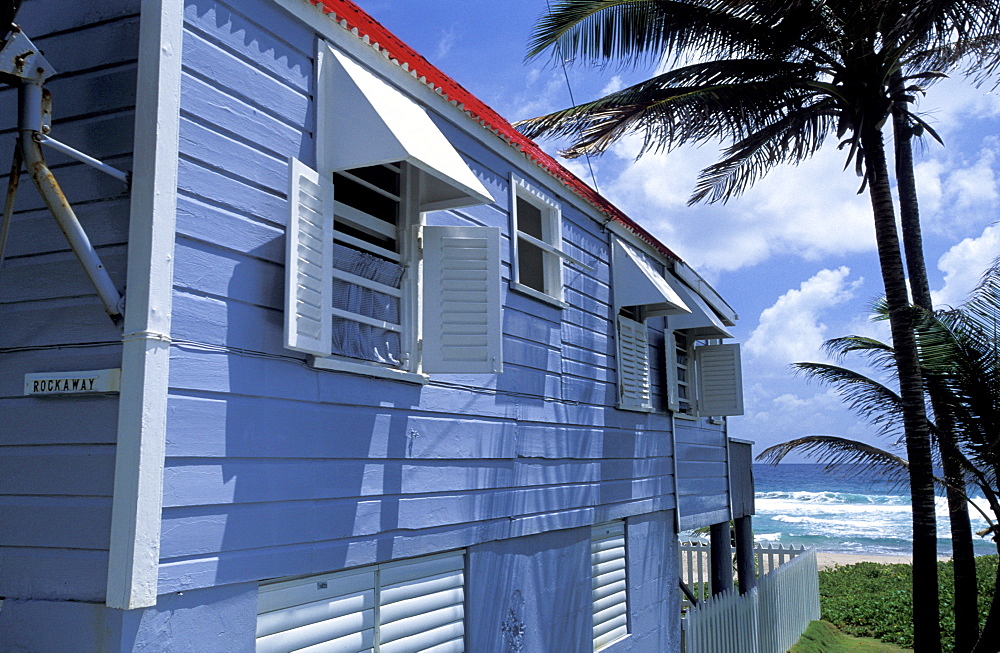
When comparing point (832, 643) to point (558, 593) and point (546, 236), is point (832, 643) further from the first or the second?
point (546, 236)

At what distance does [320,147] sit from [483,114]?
211 cm

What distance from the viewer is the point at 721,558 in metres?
13.4

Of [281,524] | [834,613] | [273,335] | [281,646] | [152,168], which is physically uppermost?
[152,168]

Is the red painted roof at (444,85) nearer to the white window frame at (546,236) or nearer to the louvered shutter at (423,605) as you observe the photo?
the white window frame at (546,236)

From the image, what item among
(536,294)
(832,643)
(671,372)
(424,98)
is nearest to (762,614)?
(832,643)

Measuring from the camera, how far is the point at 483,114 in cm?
681

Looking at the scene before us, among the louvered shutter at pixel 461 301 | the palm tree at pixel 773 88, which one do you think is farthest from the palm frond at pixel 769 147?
the louvered shutter at pixel 461 301

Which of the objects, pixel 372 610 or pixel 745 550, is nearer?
pixel 372 610

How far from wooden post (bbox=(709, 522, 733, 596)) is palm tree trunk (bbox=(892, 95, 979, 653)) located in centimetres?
308

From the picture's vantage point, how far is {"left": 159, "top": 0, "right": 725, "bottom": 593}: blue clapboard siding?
13.2 feet

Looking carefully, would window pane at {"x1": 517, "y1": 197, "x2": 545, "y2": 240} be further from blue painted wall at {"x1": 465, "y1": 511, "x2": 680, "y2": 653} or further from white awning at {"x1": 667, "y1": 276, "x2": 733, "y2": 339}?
→ blue painted wall at {"x1": 465, "y1": 511, "x2": 680, "y2": 653}

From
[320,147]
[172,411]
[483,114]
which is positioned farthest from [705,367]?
[172,411]

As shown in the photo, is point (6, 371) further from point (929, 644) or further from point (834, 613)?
point (834, 613)

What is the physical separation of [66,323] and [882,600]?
1949cm
